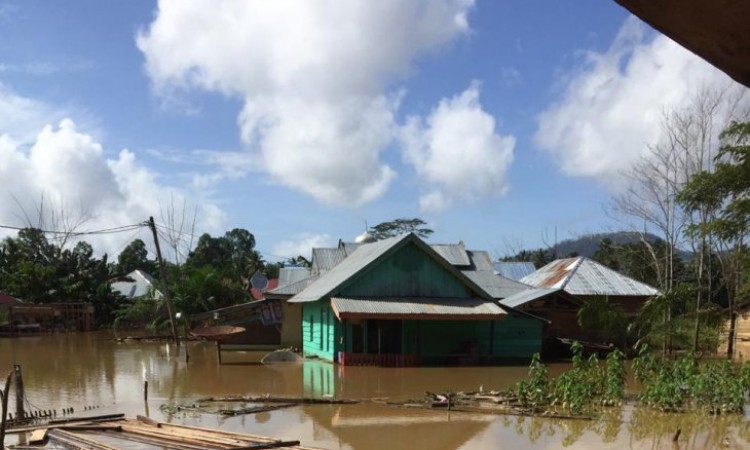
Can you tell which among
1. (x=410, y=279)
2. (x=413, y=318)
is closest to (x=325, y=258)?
(x=410, y=279)

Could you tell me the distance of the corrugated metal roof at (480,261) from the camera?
34.8m

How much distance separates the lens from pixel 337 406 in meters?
15.2

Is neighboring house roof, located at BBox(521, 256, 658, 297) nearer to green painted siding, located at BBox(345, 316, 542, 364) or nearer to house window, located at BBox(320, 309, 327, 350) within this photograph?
green painted siding, located at BBox(345, 316, 542, 364)

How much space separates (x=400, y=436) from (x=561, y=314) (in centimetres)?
1930

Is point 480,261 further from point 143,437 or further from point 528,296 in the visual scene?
point 143,437

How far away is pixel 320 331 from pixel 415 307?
4.60m

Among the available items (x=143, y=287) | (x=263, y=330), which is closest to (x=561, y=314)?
(x=263, y=330)

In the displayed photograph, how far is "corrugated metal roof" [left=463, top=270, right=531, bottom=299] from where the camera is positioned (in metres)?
32.5

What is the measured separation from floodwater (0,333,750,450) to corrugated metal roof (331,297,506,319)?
1.88 m

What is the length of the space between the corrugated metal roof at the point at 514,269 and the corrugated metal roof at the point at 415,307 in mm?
17992

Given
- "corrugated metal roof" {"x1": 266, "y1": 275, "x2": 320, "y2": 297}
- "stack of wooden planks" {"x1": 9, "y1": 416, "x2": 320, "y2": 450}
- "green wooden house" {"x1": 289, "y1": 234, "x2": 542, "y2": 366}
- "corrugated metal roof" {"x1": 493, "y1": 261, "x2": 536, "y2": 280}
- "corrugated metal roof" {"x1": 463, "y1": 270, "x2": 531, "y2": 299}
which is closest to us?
"stack of wooden planks" {"x1": 9, "y1": 416, "x2": 320, "y2": 450}

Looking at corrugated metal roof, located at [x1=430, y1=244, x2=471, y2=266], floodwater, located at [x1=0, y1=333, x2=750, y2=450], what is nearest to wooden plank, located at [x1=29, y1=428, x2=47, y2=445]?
floodwater, located at [x1=0, y1=333, x2=750, y2=450]

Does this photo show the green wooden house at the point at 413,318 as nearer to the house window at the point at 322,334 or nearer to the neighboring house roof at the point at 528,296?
the house window at the point at 322,334

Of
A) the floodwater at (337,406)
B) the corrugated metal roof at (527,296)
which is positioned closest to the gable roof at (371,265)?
the corrugated metal roof at (527,296)
